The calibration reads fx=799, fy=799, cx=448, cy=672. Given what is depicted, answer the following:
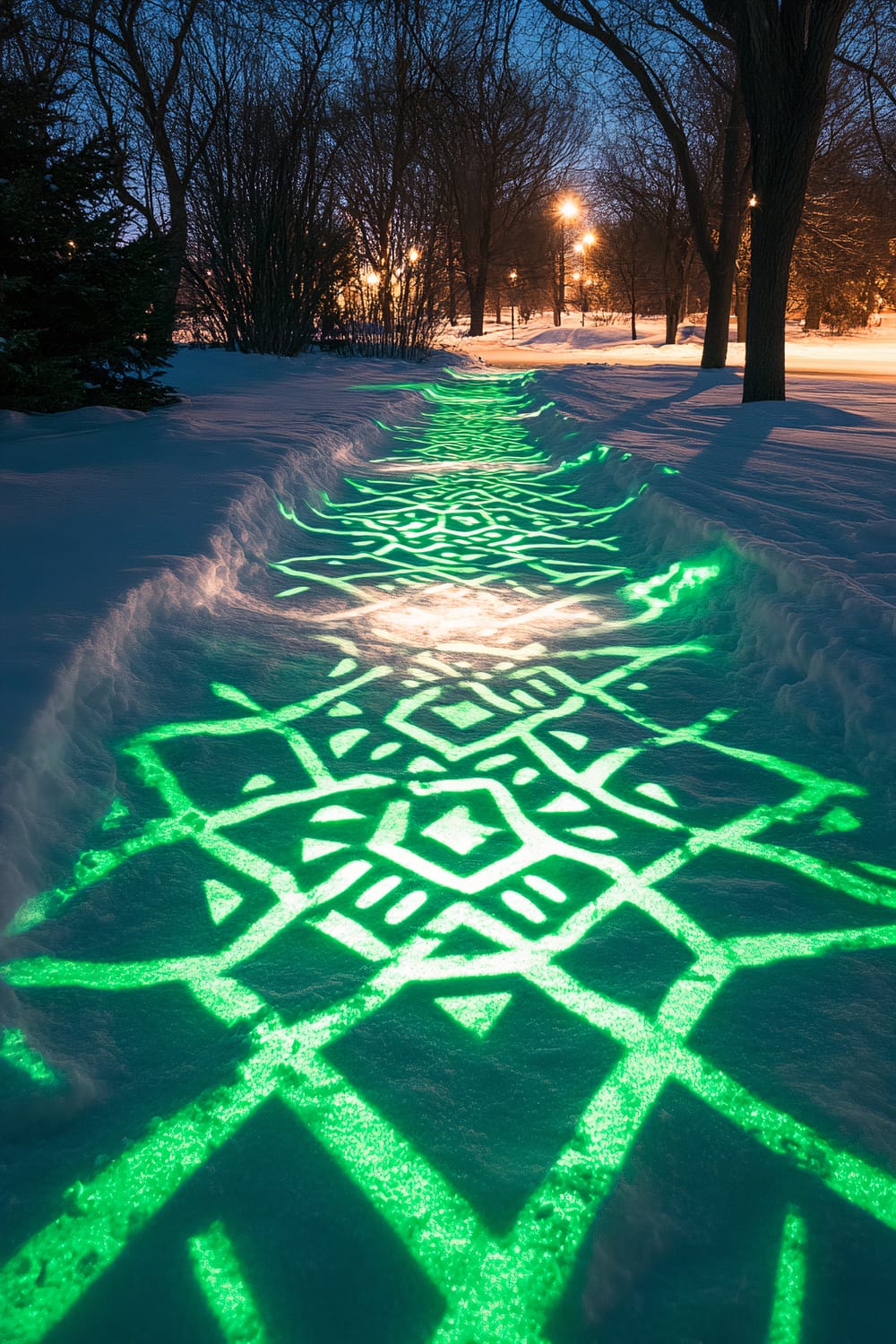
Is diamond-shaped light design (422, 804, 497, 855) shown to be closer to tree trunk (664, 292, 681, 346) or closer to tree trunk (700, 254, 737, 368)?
tree trunk (700, 254, 737, 368)

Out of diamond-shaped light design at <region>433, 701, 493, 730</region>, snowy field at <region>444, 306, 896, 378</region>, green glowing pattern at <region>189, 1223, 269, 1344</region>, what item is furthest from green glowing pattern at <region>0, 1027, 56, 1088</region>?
snowy field at <region>444, 306, 896, 378</region>

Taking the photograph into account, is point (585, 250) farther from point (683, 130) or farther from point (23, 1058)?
point (23, 1058)

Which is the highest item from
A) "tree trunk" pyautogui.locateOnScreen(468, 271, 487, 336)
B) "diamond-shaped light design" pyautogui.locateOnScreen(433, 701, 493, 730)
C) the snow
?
"tree trunk" pyautogui.locateOnScreen(468, 271, 487, 336)

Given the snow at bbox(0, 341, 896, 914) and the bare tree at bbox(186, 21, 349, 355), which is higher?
the bare tree at bbox(186, 21, 349, 355)

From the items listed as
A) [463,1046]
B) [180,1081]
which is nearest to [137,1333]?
[180,1081]

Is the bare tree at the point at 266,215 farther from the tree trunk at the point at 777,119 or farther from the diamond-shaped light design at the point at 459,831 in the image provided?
the diamond-shaped light design at the point at 459,831

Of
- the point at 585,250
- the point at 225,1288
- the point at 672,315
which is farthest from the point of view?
the point at 585,250

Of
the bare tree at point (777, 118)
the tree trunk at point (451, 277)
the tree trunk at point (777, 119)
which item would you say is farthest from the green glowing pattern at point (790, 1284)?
the tree trunk at point (451, 277)

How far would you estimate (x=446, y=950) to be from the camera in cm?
182

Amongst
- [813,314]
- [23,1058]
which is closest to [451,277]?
[23,1058]

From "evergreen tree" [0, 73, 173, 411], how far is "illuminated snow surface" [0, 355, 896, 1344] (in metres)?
2.92

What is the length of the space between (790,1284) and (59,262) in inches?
301

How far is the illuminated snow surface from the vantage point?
1204 mm

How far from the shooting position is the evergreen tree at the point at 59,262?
6270 mm
